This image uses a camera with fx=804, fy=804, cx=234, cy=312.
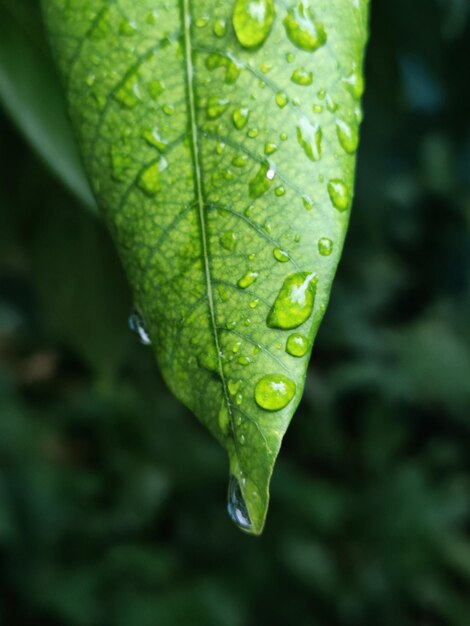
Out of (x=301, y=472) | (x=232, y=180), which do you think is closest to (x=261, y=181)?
(x=232, y=180)

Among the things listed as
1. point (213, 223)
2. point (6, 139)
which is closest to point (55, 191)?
point (6, 139)

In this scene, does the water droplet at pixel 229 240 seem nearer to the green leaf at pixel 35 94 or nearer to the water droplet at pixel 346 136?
the water droplet at pixel 346 136

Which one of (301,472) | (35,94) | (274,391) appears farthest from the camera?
(301,472)

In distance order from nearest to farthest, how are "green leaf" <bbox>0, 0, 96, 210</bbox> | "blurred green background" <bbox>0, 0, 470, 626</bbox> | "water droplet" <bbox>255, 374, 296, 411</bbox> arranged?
"water droplet" <bbox>255, 374, 296, 411</bbox>
"green leaf" <bbox>0, 0, 96, 210</bbox>
"blurred green background" <bbox>0, 0, 470, 626</bbox>

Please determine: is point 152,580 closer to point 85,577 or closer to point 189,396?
point 85,577

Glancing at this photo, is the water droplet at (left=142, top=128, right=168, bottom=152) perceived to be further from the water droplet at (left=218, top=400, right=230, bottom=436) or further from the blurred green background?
the blurred green background

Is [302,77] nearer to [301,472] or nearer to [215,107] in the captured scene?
[215,107]

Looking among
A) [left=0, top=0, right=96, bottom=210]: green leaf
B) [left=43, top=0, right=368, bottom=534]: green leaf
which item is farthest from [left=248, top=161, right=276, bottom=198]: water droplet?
[left=0, top=0, right=96, bottom=210]: green leaf
